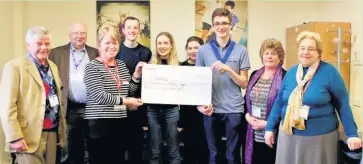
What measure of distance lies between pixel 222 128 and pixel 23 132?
148cm

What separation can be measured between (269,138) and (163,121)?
0.86 meters

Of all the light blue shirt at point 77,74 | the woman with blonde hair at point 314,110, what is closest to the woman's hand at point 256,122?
the woman with blonde hair at point 314,110

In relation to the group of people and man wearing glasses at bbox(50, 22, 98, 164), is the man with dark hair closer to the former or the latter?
the group of people

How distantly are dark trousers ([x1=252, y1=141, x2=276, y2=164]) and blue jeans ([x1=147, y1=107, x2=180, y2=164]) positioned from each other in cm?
63

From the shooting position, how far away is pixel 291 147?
270 cm

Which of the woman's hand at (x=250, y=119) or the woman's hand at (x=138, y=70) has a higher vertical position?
the woman's hand at (x=138, y=70)

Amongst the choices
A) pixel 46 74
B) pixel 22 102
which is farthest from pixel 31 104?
pixel 46 74

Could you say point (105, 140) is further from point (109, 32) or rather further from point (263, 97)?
point (263, 97)

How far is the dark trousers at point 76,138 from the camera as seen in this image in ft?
11.3

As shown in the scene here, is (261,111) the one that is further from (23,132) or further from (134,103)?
(23,132)

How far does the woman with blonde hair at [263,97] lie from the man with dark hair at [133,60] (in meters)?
0.90

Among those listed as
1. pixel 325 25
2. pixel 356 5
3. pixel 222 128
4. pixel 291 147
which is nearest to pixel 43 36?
pixel 222 128

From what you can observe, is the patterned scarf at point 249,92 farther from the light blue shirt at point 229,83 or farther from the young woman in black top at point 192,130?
the young woman in black top at point 192,130

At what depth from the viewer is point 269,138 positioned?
112 inches
